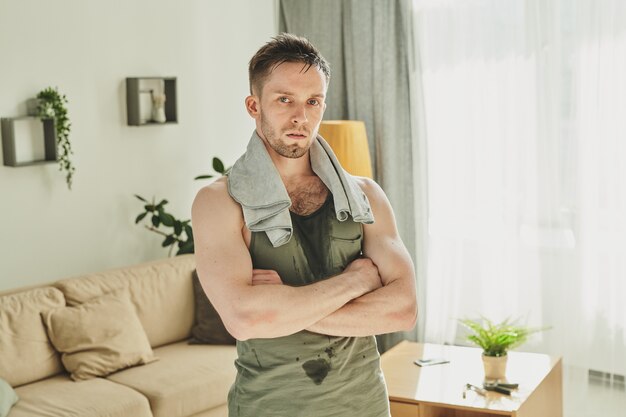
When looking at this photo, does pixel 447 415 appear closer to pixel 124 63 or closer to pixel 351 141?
pixel 351 141

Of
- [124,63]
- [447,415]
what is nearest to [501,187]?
[447,415]

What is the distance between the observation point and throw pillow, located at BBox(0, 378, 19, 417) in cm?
318

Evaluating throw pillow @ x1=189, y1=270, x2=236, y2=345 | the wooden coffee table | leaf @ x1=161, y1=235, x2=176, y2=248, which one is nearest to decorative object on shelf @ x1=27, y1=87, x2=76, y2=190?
leaf @ x1=161, y1=235, x2=176, y2=248

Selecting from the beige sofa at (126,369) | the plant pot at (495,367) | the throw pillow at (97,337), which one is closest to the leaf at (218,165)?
the beige sofa at (126,369)

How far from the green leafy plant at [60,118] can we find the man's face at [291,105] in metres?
2.39

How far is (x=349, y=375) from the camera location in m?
1.87

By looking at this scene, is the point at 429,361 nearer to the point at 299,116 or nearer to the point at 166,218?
the point at 166,218

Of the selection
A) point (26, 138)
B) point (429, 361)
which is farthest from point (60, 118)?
point (429, 361)

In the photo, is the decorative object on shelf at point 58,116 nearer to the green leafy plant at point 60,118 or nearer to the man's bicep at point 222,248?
the green leafy plant at point 60,118

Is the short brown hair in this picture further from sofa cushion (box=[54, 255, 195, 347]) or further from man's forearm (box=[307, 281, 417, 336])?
sofa cushion (box=[54, 255, 195, 347])

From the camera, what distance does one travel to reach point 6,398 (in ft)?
10.6

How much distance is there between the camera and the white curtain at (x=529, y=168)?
421 cm

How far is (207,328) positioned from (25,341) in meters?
0.90

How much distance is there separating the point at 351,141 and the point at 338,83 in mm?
728
